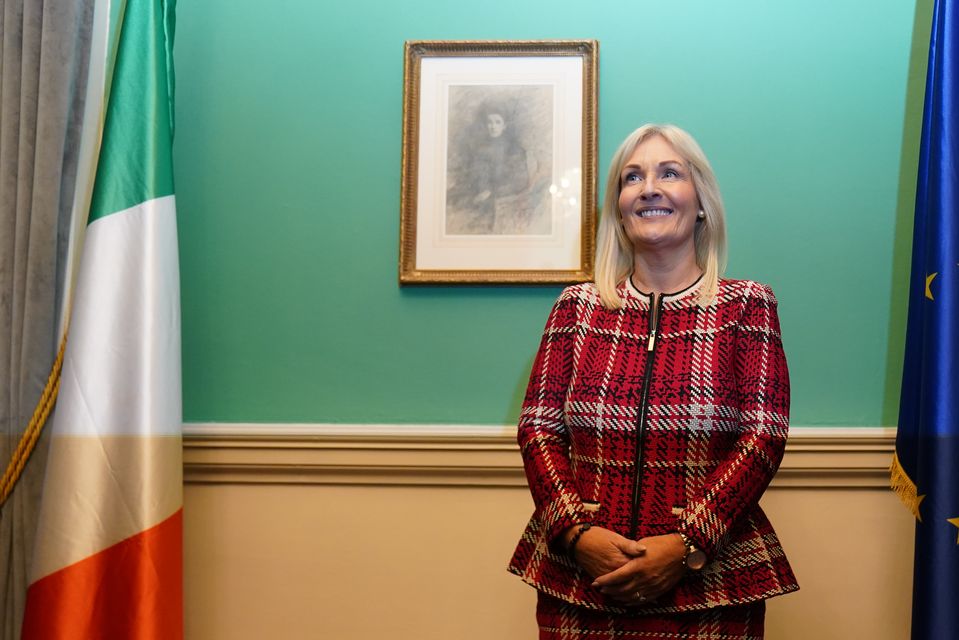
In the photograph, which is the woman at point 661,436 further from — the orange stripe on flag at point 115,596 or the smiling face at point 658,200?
the orange stripe on flag at point 115,596

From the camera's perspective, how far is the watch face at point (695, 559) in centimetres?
133

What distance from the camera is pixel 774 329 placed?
58.4 inches

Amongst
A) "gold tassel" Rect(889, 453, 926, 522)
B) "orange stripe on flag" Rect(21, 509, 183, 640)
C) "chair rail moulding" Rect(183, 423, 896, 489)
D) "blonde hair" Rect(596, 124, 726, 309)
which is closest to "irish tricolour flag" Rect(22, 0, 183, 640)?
"orange stripe on flag" Rect(21, 509, 183, 640)

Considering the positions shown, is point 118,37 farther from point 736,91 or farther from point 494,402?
point 736,91

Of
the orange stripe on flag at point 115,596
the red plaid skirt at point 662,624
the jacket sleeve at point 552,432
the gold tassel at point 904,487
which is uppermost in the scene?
the jacket sleeve at point 552,432

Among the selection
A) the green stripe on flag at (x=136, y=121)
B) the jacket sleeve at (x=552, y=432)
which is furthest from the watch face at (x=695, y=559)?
the green stripe on flag at (x=136, y=121)

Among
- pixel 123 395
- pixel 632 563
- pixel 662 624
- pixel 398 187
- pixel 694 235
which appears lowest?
pixel 662 624

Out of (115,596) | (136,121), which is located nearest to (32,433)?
(115,596)

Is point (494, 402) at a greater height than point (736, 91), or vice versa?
point (736, 91)

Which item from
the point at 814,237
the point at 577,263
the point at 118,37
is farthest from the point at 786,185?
the point at 118,37

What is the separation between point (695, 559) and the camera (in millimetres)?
1332

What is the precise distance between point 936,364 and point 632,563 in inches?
34.0

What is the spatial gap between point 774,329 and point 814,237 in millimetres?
693

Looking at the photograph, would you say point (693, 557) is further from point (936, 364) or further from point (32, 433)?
point (32, 433)
